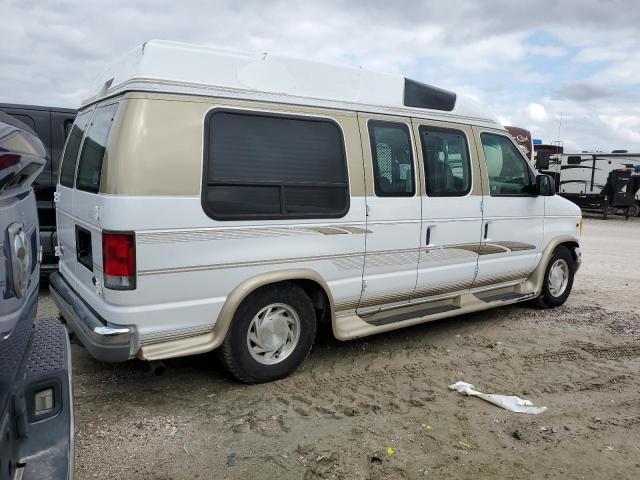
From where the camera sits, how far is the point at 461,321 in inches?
233

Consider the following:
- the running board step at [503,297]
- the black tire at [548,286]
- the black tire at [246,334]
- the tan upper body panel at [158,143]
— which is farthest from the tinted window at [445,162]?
the black tire at [548,286]

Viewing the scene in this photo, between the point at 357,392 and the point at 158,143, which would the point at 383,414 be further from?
the point at 158,143

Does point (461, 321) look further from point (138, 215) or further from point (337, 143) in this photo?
point (138, 215)

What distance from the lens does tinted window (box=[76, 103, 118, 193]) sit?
11.8ft

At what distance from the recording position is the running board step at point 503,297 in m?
5.57

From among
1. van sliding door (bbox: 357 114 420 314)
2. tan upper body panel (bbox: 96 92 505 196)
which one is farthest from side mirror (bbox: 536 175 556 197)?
tan upper body panel (bbox: 96 92 505 196)

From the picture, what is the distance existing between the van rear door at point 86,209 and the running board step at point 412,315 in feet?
7.37

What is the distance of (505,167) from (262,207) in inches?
115

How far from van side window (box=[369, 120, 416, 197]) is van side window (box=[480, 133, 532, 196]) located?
1104 millimetres

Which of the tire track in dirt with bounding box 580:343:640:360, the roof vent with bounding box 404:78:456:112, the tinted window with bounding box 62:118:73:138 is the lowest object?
the tire track in dirt with bounding box 580:343:640:360

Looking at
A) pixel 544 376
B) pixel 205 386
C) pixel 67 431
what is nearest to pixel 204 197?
pixel 205 386

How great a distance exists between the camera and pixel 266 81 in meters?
3.85

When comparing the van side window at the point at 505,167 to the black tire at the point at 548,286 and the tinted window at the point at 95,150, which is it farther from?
the tinted window at the point at 95,150

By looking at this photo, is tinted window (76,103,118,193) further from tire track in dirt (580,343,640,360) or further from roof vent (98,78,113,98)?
tire track in dirt (580,343,640,360)
